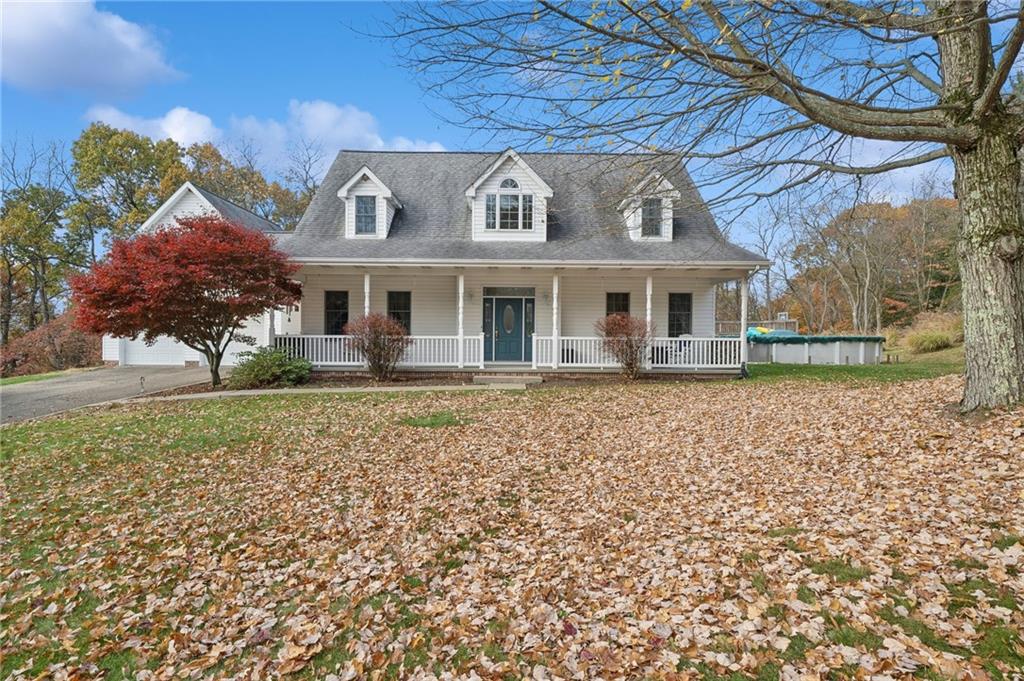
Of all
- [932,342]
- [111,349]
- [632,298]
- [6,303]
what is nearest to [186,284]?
[111,349]

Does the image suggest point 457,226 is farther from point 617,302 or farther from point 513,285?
point 617,302

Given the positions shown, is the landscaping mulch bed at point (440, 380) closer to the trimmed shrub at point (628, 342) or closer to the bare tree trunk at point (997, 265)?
the trimmed shrub at point (628, 342)

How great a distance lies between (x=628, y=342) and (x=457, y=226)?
679 centimetres

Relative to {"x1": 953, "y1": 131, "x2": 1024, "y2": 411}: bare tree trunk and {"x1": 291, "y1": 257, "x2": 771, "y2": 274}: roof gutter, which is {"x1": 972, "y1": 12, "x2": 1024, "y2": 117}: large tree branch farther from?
{"x1": 291, "y1": 257, "x2": 771, "y2": 274}: roof gutter

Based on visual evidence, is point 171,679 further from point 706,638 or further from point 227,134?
point 227,134

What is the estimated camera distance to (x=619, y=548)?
4.21 metres

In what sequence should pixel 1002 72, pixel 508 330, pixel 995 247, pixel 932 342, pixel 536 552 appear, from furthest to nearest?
pixel 932 342 → pixel 508 330 → pixel 995 247 → pixel 1002 72 → pixel 536 552

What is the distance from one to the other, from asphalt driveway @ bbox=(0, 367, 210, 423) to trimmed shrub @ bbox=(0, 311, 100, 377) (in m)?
5.79

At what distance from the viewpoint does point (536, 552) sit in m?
4.23

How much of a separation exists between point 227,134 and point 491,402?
3241 centimetres

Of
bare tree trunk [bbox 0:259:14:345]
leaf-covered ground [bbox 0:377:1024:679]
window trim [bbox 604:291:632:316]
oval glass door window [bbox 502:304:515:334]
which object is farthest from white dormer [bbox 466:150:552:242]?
bare tree trunk [bbox 0:259:14:345]

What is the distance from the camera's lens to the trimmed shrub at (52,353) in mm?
22078

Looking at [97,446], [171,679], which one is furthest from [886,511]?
[97,446]

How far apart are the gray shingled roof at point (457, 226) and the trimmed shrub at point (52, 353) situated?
12314mm
